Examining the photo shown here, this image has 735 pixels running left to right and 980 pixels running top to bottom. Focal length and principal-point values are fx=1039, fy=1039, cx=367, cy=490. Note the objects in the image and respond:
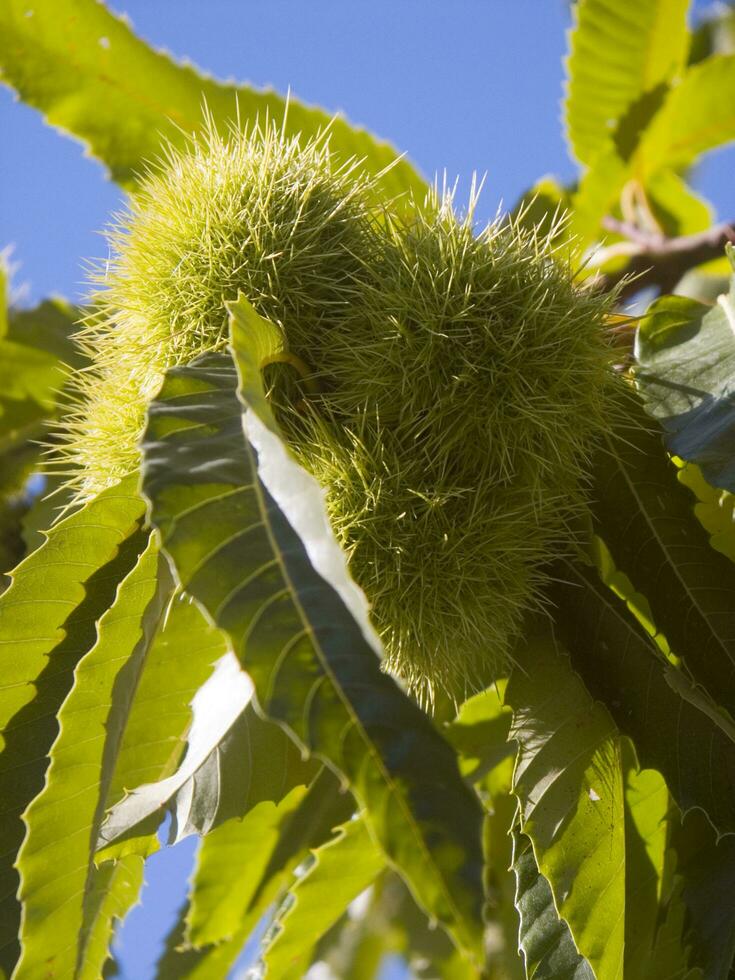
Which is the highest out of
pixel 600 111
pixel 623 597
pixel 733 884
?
pixel 600 111

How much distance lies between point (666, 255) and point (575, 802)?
1.10 m

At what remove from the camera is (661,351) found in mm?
1117

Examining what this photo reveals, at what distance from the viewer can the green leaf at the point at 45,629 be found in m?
0.98

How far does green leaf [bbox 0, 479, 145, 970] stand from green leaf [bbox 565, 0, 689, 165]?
1.35 meters

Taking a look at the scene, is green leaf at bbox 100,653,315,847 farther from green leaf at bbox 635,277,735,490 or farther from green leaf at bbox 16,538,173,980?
green leaf at bbox 635,277,735,490

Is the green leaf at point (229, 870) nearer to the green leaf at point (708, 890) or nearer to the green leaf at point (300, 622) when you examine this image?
the green leaf at point (708, 890)

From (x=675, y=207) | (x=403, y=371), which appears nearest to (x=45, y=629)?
(x=403, y=371)

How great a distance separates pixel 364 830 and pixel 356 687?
Result: 2.31ft

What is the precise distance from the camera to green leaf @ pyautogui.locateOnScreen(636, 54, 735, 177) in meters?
1.86

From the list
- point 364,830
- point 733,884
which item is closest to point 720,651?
point 733,884

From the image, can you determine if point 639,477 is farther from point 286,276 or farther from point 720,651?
point 286,276

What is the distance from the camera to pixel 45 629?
1.02 meters

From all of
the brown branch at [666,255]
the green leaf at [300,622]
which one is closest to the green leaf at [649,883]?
the green leaf at [300,622]

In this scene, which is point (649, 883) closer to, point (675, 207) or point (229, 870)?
point (229, 870)
